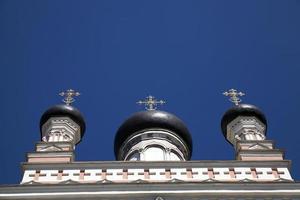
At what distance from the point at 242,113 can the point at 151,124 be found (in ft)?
7.10

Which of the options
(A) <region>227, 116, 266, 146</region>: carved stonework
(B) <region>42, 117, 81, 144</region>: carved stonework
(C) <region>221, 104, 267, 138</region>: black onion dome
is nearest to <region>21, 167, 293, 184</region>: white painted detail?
(A) <region>227, 116, 266, 146</region>: carved stonework

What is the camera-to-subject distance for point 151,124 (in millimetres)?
15641

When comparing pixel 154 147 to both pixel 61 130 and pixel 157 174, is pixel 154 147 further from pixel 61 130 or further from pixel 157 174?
pixel 157 174

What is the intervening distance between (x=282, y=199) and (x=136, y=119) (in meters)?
5.50

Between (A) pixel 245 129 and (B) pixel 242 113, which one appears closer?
(A) pixel 245 129

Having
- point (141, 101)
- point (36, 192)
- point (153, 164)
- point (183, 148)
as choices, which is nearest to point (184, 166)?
point (153, 164)

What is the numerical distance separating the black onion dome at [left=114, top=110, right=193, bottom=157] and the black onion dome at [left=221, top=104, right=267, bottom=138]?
3.27 feet

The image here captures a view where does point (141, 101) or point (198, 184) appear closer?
point (198, 184)

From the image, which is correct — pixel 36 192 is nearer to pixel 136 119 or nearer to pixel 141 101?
pixel 136 119

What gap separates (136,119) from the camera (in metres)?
15.8

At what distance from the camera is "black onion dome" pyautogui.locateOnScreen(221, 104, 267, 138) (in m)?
15.6

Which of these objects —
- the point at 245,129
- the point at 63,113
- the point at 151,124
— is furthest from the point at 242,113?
the point at 63,113

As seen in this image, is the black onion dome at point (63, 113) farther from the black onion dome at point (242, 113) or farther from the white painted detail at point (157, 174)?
the white painted detail at point (157, 174)

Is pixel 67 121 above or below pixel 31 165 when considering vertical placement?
above
